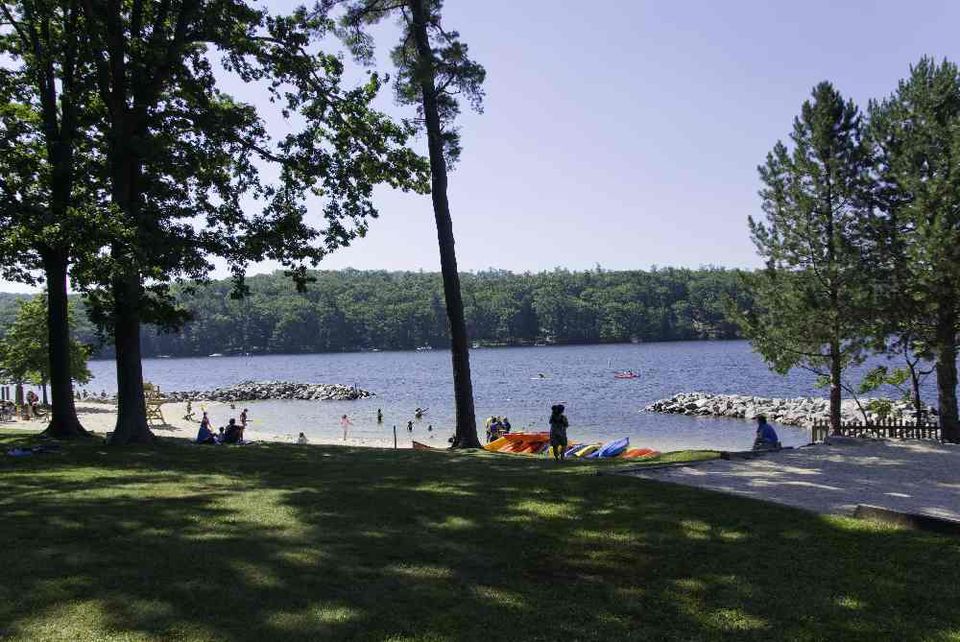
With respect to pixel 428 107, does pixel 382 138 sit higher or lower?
lower

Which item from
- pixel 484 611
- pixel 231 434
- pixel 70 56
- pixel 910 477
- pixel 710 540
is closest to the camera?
pixel 484 611

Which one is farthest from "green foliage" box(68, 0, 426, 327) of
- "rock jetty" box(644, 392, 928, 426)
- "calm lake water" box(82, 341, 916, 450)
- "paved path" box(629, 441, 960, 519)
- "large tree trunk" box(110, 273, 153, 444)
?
"rock jetty" box(644, 392, 928, 426)

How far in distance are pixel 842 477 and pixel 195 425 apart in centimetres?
4550

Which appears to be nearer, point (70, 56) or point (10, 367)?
point (70, 56)

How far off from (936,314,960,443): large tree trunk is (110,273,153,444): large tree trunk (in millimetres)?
20897

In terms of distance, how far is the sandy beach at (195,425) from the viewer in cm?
3820

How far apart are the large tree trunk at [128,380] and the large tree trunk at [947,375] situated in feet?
68.6

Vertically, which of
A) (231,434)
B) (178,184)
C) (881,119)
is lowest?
(231,434)

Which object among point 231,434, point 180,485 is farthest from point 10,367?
point 180,485

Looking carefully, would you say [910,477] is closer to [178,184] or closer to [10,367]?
[178,184]

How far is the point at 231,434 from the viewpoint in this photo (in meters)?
23.6

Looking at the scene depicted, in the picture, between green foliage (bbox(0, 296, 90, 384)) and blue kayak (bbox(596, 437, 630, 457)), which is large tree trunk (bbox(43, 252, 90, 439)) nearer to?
blue kayak (bbox(596, 437, 630, 457))

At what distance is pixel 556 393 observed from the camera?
74.7 m

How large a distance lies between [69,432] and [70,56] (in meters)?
9.63
